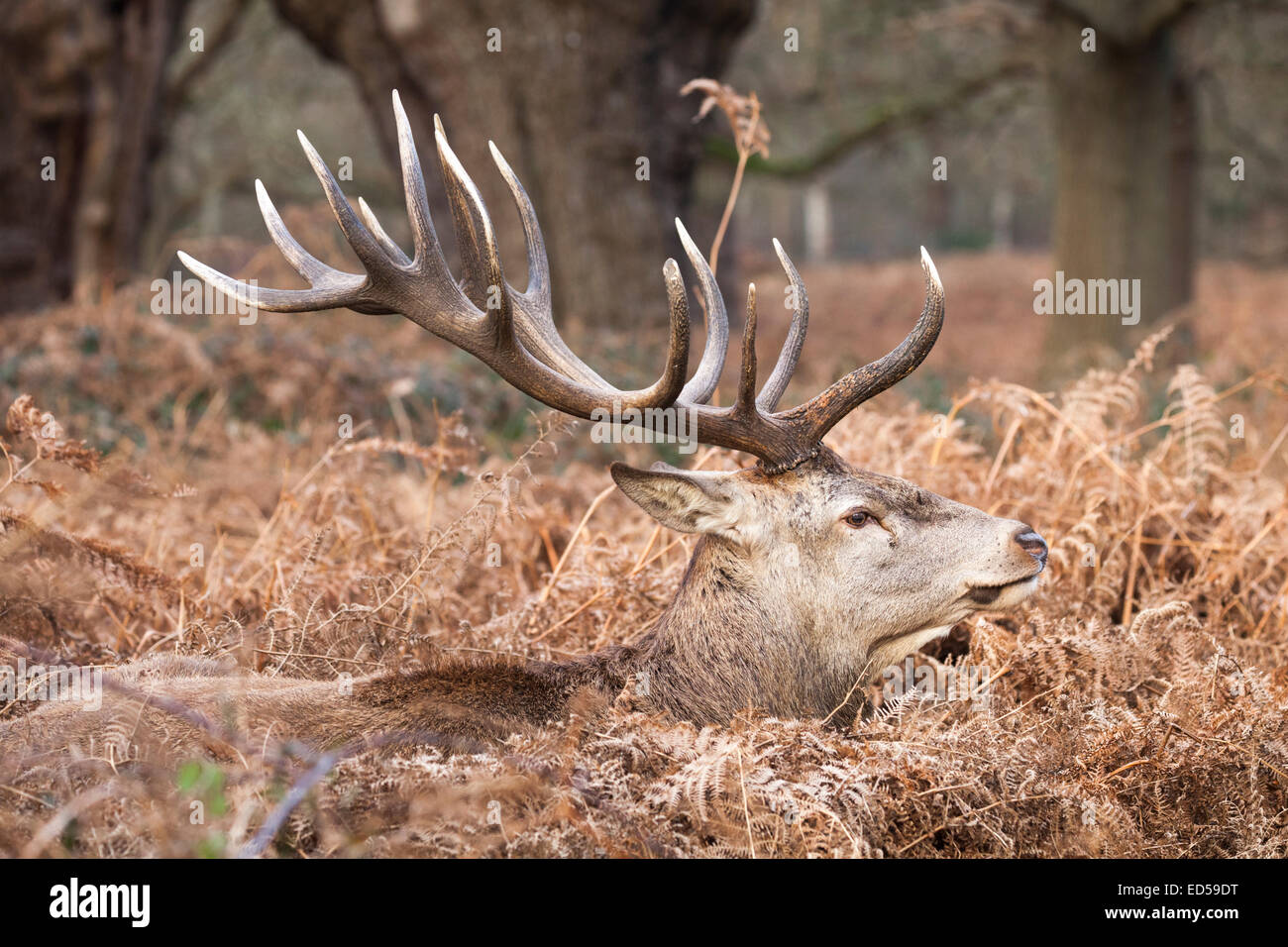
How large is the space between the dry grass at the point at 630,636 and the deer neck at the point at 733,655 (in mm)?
116

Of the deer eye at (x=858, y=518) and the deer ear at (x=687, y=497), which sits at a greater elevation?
the deer ear at (x=687, y=497)

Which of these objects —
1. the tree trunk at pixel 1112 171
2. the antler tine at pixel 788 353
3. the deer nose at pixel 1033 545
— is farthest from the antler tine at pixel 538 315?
the tree trunk at pixel 1112 171

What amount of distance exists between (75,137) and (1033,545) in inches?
395

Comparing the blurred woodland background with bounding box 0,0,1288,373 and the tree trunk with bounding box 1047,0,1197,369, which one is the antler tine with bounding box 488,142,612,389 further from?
the tree trunk with bounding box 1047,0,1197,369

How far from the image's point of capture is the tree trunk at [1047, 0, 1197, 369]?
11547 millimetres

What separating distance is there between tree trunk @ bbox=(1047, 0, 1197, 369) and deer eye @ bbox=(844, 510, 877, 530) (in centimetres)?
813

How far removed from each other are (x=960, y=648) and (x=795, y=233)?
51.1m

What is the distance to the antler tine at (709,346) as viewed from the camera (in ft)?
13.0

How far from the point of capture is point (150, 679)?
3482 mm

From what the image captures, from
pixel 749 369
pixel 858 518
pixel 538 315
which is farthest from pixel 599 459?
pixel 749 369

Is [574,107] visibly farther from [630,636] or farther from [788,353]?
[630,636]

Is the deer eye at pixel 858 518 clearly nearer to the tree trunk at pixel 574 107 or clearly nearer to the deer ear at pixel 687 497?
the deer ear at pixel 687 497

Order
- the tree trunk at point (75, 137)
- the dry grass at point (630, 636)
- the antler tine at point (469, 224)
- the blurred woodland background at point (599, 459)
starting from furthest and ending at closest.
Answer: the tree trunk at point (75, 137)
the antler tine at point (469, 224)
the blurred woodland background at point (599, 459)
the dry grass at point (630, 636)
